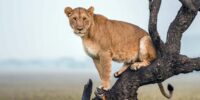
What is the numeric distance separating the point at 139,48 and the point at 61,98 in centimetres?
1158

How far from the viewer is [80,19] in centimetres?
1039

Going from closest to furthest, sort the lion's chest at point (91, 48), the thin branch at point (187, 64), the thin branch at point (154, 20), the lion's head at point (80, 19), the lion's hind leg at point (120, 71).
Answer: the thin branch at point (154, 20) < the lion's head at point (80, 19) < the thin branch at point (187, 64) < the lion's chest at point (91, 48) < the lion's hind leg at point (120, 71)

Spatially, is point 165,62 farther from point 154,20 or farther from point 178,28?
point 154,20

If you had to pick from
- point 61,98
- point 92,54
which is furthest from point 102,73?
point 61,98

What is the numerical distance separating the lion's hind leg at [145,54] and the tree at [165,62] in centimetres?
10

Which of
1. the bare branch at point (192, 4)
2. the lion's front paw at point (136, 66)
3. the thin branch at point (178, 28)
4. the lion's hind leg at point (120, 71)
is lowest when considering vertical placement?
the lion's hind leg at point (120, 71)

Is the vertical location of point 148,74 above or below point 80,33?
below

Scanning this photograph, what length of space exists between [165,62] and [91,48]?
1.26 metres

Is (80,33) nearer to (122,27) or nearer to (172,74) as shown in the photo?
(122,27)

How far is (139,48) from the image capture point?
10.8m

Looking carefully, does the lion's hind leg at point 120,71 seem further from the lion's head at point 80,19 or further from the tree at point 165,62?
the lion's head at point 80,19

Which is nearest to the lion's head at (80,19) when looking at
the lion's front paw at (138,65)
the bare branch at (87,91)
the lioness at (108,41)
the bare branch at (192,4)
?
the lioness at (108,41)

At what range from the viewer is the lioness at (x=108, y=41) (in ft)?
34.3

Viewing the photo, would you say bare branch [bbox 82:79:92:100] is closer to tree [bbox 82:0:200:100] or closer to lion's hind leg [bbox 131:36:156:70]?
tree [bbox 82:0:200:100]
